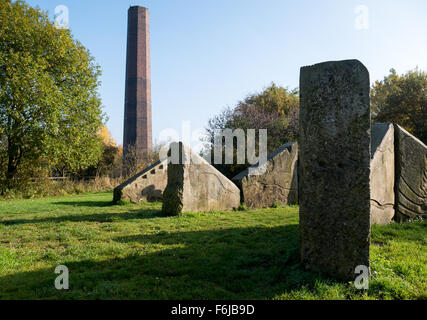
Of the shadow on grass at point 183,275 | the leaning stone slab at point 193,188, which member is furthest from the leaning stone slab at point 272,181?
the shadow on grass at point 183,275

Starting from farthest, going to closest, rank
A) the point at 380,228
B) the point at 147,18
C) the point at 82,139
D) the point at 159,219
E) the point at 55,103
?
the point at 147,18 < the point at 82,139 < the point at 55,103 < the point at 159,219 < the point at 380,228

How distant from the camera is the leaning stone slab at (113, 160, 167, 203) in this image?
38.2 feet

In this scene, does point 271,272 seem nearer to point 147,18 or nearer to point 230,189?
point 230,189

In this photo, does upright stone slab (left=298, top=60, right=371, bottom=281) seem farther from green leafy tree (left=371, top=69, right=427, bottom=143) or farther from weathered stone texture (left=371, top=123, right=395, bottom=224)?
green leafy tree (left=371, top=69, right=427, bottom=143)

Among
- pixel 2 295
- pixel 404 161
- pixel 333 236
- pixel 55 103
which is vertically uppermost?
pixel 55 103

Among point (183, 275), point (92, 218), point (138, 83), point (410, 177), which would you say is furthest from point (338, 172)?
point (138, 83)

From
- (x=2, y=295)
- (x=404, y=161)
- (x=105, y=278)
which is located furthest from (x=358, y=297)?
(x=404, y=161)

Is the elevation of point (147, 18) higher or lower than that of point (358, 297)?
higher

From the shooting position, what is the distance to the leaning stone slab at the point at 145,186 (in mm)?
11632

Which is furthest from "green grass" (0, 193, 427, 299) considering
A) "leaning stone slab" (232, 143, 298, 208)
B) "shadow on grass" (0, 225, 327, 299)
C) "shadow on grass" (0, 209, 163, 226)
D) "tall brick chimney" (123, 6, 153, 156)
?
"tall brick chimney" (123, 6, 153, 156)

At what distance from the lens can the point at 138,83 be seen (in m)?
25.1

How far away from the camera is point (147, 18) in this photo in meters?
25.4
